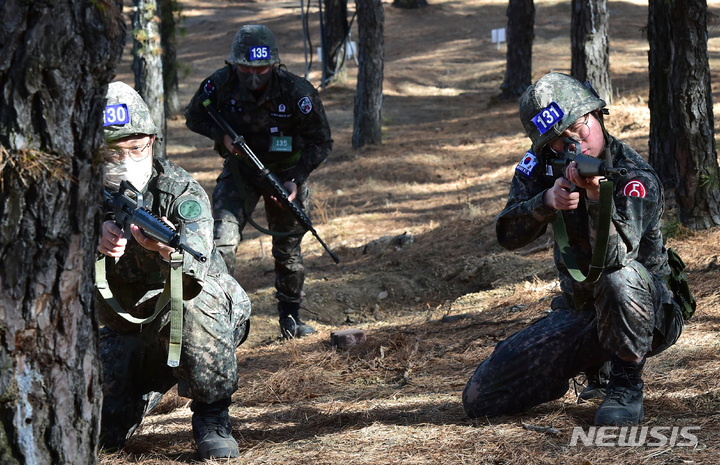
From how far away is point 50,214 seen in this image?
88.5 inches

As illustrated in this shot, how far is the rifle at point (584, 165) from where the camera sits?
11.1 ft

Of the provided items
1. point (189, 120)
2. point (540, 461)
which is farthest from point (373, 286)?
point (540, 461)

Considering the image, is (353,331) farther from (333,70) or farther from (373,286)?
(333,70)

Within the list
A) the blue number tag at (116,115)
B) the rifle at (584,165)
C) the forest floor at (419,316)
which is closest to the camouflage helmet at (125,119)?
the blue number tag at (116,115)

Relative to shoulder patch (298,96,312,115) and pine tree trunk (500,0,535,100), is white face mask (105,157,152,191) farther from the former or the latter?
pine tree trunk (500,0,535,100)

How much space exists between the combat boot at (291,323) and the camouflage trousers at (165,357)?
219 cm

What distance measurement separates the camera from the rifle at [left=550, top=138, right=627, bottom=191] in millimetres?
3369

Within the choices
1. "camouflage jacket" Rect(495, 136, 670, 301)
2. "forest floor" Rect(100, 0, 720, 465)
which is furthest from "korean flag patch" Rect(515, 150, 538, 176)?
"forest floor" Rect(100, 0, 720, 465)

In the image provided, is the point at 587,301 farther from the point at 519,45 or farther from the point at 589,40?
the point at 519,45

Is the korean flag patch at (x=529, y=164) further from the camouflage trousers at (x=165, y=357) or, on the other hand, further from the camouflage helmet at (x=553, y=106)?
the camouflage trousers at (x=165, y=357)

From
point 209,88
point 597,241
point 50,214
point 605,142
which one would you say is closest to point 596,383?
point 597,241

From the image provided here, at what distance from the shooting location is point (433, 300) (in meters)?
7.30

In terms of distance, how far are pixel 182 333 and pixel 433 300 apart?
391cm

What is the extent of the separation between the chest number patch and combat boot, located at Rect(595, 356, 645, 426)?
1989mm
